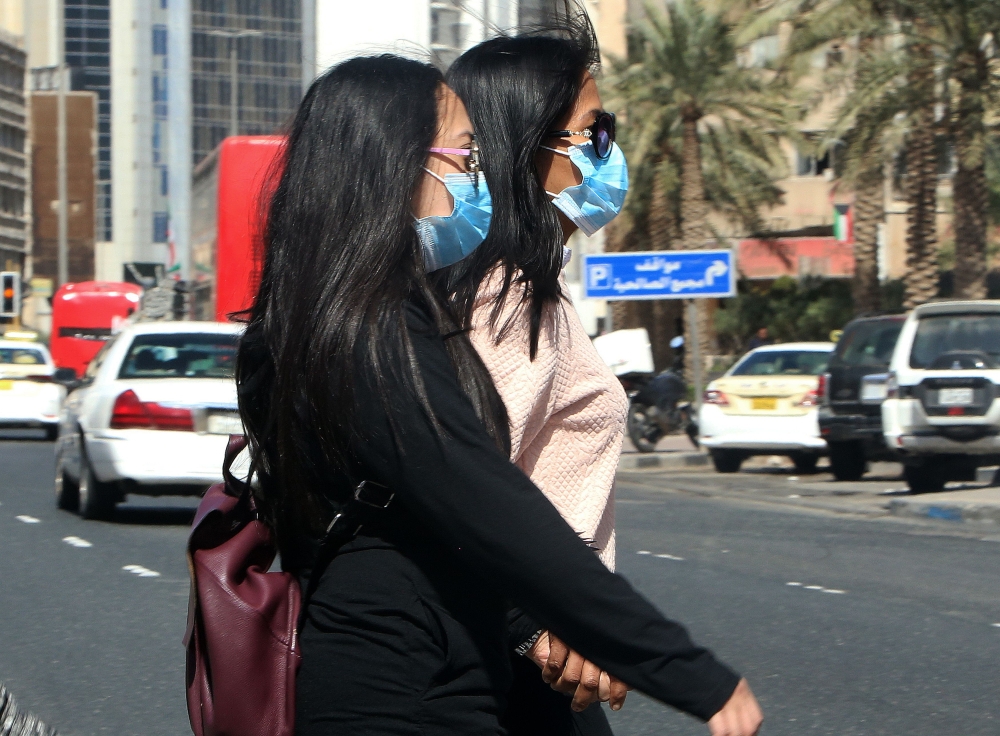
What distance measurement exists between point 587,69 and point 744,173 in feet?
105

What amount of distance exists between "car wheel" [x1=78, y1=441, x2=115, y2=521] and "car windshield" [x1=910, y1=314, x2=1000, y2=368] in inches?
299

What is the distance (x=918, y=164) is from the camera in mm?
25484

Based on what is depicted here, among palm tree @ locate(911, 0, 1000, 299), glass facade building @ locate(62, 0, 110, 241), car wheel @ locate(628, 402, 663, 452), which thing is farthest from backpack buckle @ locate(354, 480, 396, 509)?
glass facade building @ locate(62, 0, 110, 241)

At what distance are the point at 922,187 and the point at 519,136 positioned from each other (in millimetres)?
24804

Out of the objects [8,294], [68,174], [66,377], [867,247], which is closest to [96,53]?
[68,174]

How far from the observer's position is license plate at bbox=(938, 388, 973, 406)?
14.4 m

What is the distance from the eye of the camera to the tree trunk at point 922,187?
77.5ft

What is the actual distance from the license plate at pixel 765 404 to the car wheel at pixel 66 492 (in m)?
8.46

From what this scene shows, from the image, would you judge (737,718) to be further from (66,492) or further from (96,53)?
(96,53)

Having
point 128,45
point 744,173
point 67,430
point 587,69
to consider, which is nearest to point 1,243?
→ point 128,45

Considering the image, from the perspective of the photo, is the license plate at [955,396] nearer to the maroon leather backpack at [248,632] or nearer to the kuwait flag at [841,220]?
the maroon leather backpack at [248,632]

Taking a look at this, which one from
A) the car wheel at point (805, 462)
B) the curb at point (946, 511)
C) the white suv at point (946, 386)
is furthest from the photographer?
the car wheel at point (805, 462)

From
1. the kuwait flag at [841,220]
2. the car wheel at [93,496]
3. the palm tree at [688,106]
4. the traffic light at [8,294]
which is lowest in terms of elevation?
the car wheel at [93,496]

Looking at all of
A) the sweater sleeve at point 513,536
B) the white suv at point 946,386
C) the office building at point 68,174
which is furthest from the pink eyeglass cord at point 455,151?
the office building at point 68,174
